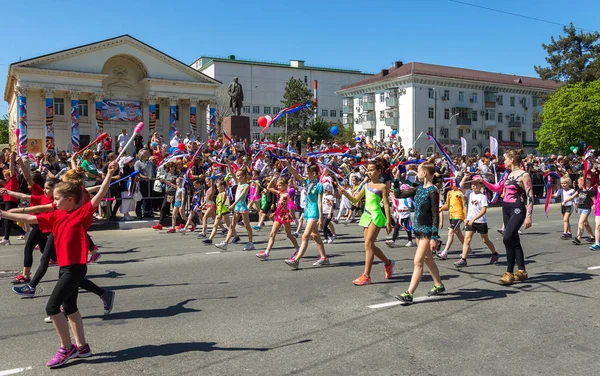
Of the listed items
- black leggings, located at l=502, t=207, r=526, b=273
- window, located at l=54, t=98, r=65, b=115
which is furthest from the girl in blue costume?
window, located at l=54, t=98, r=65, b=115

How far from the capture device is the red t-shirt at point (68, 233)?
4719mm

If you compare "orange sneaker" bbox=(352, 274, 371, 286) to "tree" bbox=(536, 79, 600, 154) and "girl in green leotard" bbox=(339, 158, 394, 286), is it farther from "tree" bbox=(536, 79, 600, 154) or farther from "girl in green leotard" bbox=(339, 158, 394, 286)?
"tree" bbox=(536, 79, 600, 154)

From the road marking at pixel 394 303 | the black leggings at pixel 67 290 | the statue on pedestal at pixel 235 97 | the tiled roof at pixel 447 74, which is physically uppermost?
the tiled roof at pixel 447 74

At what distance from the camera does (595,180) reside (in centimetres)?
1130

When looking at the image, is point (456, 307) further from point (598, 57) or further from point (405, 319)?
point (598, 57)

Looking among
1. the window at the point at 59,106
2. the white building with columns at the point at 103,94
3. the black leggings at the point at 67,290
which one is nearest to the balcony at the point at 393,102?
the white building with columns at the point at 103,94

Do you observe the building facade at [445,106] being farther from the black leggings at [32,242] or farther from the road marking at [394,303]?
the black leggings at [32,242]

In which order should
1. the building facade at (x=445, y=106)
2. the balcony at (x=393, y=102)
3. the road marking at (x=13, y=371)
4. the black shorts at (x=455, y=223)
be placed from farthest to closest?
the balcony at (x=393, y=102)
the building facade at (x=445, y=106)
the black shorts at (x=455, y=223)
the road marking at (x=13, y=371)

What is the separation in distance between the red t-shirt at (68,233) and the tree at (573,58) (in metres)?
64.7

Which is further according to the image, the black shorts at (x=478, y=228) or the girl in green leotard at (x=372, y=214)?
the black shorts at (x=478, y=228)

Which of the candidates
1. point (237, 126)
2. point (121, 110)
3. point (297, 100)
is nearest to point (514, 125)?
point (297, 100)

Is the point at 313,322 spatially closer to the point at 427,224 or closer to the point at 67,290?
the point at 427,224

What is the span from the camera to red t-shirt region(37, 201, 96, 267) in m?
4.72

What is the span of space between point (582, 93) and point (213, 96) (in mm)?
38708
